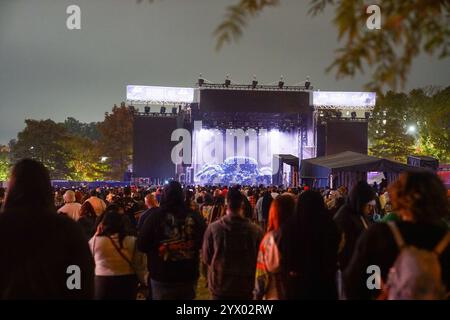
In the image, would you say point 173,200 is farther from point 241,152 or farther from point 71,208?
point 241,152

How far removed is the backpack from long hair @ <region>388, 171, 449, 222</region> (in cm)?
14

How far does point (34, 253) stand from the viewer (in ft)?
8.74

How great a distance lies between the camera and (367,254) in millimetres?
2617

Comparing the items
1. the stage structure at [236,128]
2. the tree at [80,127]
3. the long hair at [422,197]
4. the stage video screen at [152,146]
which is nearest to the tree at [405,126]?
the stage structure at [236,128]

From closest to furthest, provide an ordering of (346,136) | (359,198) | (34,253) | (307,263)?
(34,253) < (307,263) < (359,198) < (346,136)

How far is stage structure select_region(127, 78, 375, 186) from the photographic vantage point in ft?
110

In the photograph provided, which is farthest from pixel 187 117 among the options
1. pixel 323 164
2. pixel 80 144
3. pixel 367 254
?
pixel 367 254

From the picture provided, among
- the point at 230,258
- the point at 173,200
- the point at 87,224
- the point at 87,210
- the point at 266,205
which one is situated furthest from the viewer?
the point at 266,205

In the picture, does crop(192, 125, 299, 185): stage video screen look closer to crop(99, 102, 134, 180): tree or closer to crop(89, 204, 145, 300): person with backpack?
crop(99, 102, 134, 180): tree

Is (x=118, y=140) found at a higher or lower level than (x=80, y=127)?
lower

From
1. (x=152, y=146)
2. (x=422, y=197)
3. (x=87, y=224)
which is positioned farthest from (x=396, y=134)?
(x=422, y=197)

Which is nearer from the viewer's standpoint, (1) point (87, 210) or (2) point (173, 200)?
(2) point (173, 200)

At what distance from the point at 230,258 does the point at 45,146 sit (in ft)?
187

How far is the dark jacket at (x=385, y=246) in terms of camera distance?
2.51m
